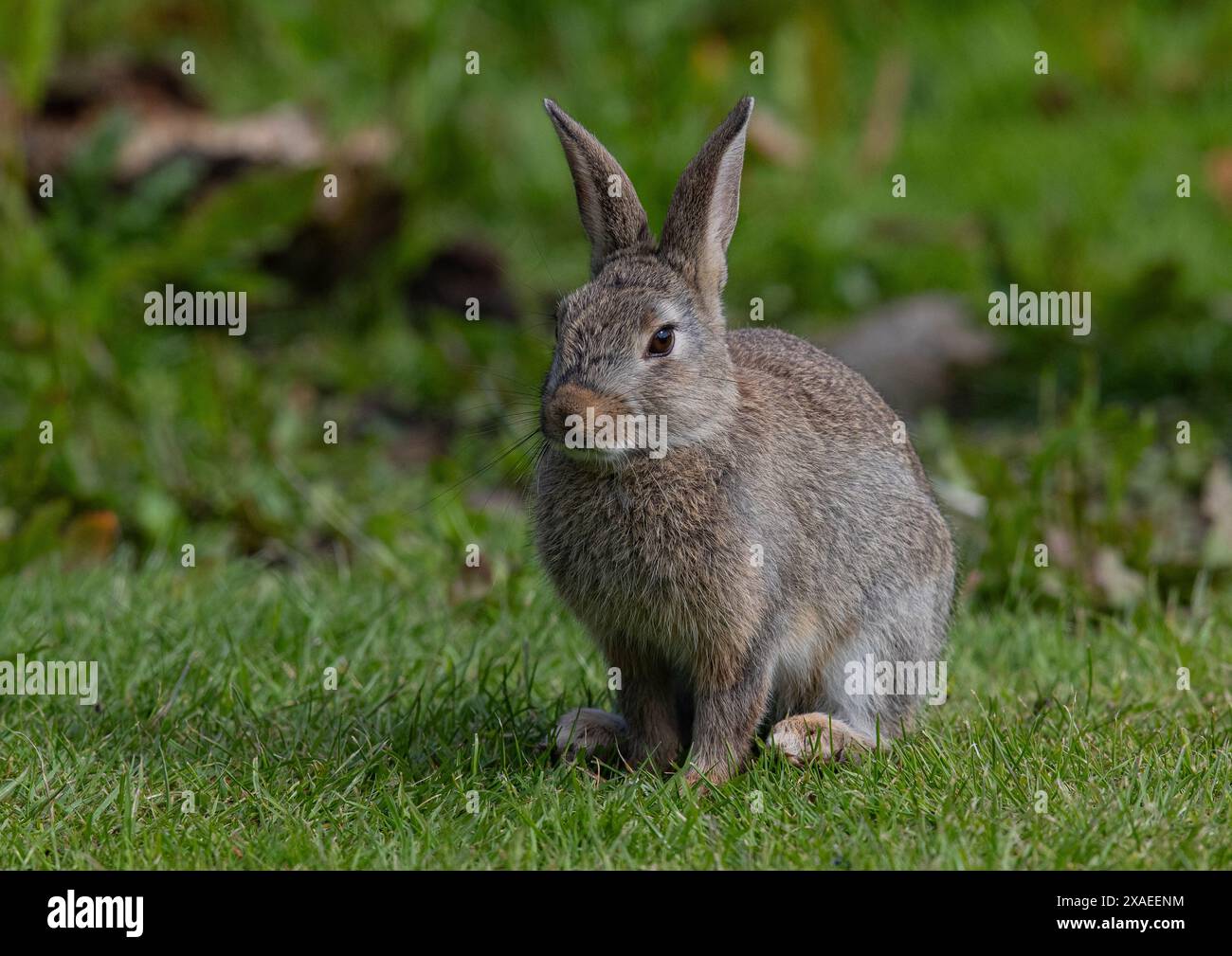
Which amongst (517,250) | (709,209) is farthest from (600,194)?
(517,250)

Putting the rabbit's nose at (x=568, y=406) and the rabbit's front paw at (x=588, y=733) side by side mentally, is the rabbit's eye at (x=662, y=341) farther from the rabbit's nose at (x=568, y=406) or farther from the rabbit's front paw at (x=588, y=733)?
the rabbit's front paw at (x=588, y=733)

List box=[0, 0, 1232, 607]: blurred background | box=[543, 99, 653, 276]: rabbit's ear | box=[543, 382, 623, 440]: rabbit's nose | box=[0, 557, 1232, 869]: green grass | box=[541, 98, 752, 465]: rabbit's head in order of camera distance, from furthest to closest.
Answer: box=[0, 0, 1232, 607]: blurred background
box=[543, 99, 653, 276]: rabbit's ear
box=[541, 98, 752, 465]: rabbit's head
box=[543, 382, 623, 440]: rabbit's nose
box=[0, 557, 1232, 869]: green grass

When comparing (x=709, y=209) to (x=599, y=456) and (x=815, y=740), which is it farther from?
(x=815, y=740)

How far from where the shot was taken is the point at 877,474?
4.68 m

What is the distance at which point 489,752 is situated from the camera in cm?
443

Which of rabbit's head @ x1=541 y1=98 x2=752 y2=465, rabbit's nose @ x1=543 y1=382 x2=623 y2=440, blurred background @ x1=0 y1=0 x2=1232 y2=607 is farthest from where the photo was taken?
blurred background @ x1=0 y1=0 x2=1232 y2=607

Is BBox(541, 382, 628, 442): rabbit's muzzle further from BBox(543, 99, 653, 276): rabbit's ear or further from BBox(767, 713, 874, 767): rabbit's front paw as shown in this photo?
BBox(767, 713, 874, 767): rabbit's front paw

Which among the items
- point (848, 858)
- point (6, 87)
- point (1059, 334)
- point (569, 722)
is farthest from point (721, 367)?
point (6, 87)

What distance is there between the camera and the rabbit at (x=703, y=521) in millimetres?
4246

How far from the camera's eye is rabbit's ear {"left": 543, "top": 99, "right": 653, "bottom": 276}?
4375 millimetres

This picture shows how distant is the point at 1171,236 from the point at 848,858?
754 centimetres

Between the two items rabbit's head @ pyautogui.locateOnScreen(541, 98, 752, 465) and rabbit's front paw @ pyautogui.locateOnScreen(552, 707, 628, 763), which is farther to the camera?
rabbit's front paw @ pyautogui.locateOnScreen(552, 707, 628, 763)

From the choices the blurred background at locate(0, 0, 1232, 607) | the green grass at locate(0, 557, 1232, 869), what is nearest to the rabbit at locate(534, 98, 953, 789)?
the green grass at locate(0, 557, 1232, 869)

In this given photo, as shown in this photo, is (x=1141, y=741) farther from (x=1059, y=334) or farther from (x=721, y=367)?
(x=1059, y=334)
